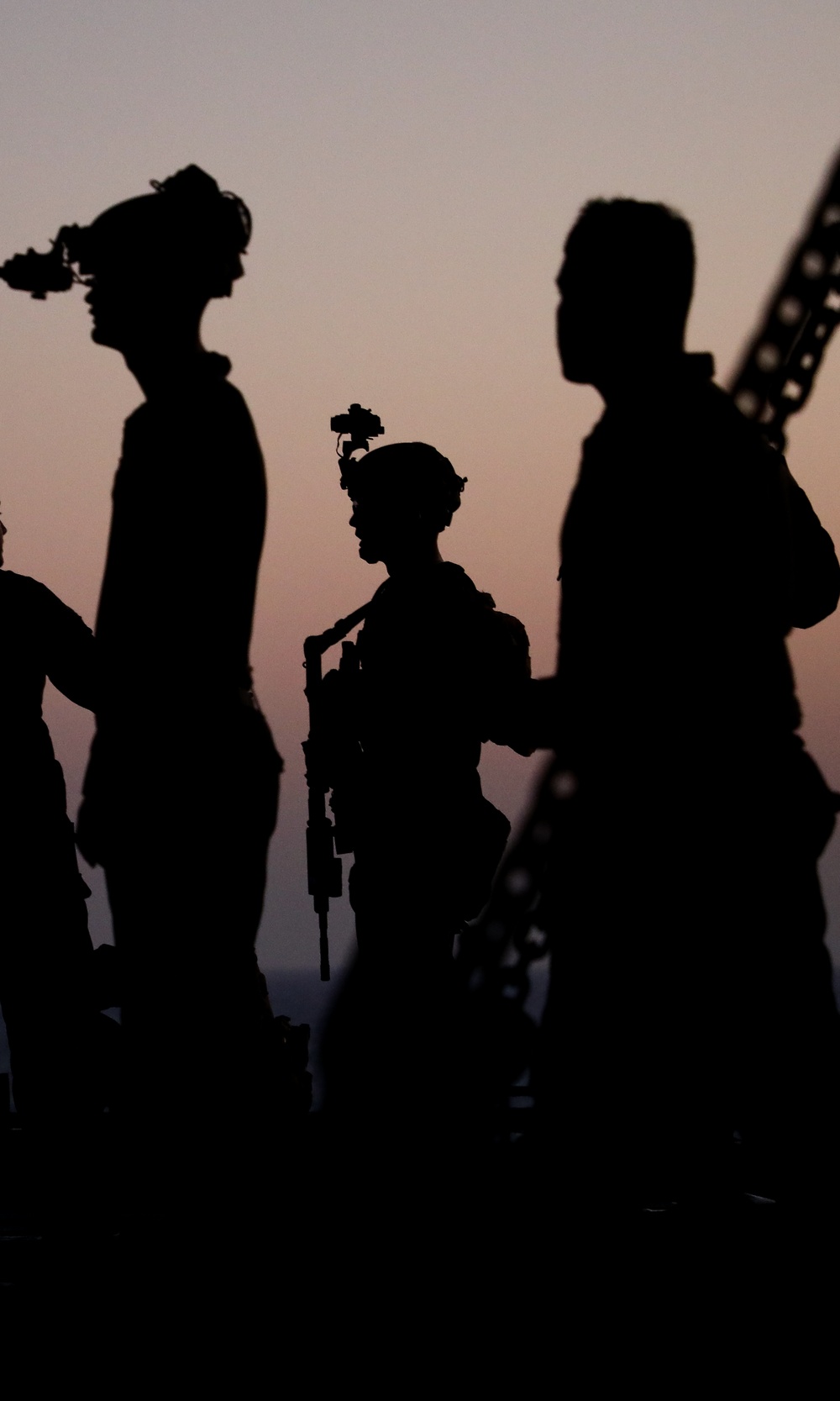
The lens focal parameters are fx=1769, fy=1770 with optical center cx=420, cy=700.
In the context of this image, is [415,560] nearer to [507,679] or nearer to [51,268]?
[507,679]

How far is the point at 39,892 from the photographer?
20.6ft

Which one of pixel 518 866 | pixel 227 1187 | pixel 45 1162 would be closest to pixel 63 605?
pixel 45 1162

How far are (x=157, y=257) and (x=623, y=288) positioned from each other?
126cm

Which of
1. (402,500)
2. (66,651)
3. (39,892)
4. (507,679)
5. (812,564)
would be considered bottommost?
(39,892)

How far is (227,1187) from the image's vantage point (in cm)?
435

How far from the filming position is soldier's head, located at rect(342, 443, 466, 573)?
6410 mm

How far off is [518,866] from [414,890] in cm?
254

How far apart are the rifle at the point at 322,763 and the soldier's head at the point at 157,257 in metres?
2.19

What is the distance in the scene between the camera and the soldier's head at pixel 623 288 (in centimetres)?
386

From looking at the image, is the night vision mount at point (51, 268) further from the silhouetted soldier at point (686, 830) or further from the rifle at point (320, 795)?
the rifle at point (320, 795)

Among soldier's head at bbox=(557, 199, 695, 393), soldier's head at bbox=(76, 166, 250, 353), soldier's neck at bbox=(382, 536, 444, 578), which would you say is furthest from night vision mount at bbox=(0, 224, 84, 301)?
soldier's neck at bbox=(382, 536, 444, 578)

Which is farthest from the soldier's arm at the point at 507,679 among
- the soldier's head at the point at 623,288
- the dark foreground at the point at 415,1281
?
the soldier's head at the point at 623,288

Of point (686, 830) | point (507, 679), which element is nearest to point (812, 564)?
point (686, 830)

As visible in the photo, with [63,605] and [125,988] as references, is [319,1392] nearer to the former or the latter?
[125,988]
